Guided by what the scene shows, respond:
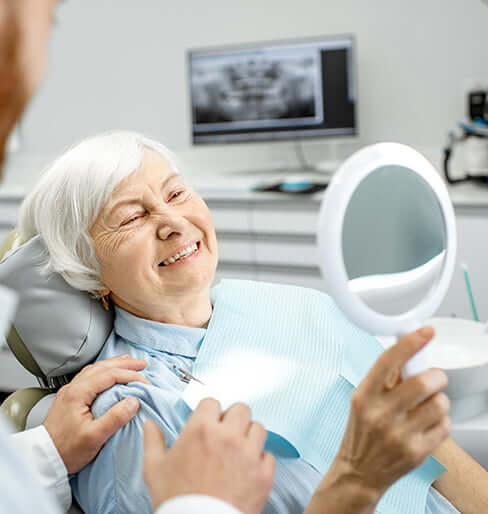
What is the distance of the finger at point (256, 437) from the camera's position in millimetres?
832

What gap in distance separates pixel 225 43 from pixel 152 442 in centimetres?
317

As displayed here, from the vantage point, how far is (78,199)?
1338mm

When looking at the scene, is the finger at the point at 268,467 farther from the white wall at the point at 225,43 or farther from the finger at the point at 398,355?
the white wall at the point at 225,43

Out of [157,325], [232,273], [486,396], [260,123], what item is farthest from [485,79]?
[157,325]

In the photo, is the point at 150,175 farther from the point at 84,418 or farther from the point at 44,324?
the point at 84,418

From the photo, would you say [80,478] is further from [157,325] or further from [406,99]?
[406,99]

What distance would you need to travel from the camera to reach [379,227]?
910 millimetres

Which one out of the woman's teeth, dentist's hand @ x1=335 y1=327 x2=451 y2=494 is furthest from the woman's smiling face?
dentist's hand @ x1=335 y1=327 x2=451 y2=494

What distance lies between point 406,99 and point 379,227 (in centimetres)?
269

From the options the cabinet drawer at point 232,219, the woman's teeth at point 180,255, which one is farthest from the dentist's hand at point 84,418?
the cabinet drawer at point 232,219

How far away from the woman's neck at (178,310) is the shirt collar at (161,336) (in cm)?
2

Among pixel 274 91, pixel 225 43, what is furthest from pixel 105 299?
pixel 225 43

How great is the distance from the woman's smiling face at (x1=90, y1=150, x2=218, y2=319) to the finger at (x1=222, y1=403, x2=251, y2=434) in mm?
502

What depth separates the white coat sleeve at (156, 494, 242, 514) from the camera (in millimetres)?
738
